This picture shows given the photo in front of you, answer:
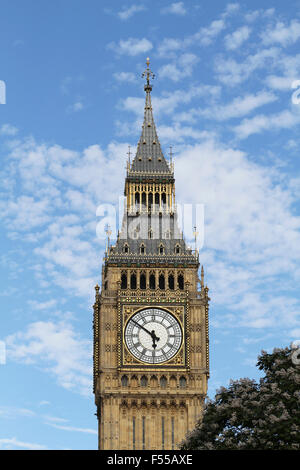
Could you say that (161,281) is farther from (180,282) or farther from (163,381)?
(163,381)

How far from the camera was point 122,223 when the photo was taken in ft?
389

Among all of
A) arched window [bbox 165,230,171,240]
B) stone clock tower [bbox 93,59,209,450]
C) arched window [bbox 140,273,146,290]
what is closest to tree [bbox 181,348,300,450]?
stone clock tower [bbox 93,59,209,450]

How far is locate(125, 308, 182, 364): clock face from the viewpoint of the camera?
11012cm

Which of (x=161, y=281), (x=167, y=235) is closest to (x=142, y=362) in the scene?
(x=161, y=281)

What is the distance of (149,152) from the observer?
12281 cm

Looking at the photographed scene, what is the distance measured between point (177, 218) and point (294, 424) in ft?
187

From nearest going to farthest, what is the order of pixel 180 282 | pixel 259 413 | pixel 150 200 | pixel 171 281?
1. pixel 259 413
2. pixel 180 282
3. pixel 171 281
4. pixel 150 200

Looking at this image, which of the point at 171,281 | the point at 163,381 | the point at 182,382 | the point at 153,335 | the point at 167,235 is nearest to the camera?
the point at 163,381

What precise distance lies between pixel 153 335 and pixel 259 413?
4489cm

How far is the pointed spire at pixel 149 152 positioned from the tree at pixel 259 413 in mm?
52993

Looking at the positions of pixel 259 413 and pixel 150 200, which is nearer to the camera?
pixel 259 413

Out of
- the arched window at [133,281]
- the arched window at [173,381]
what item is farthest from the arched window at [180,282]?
the arched window at [173,381]

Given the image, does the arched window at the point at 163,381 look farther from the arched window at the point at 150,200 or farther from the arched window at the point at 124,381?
the arched window at the point at 150,200
